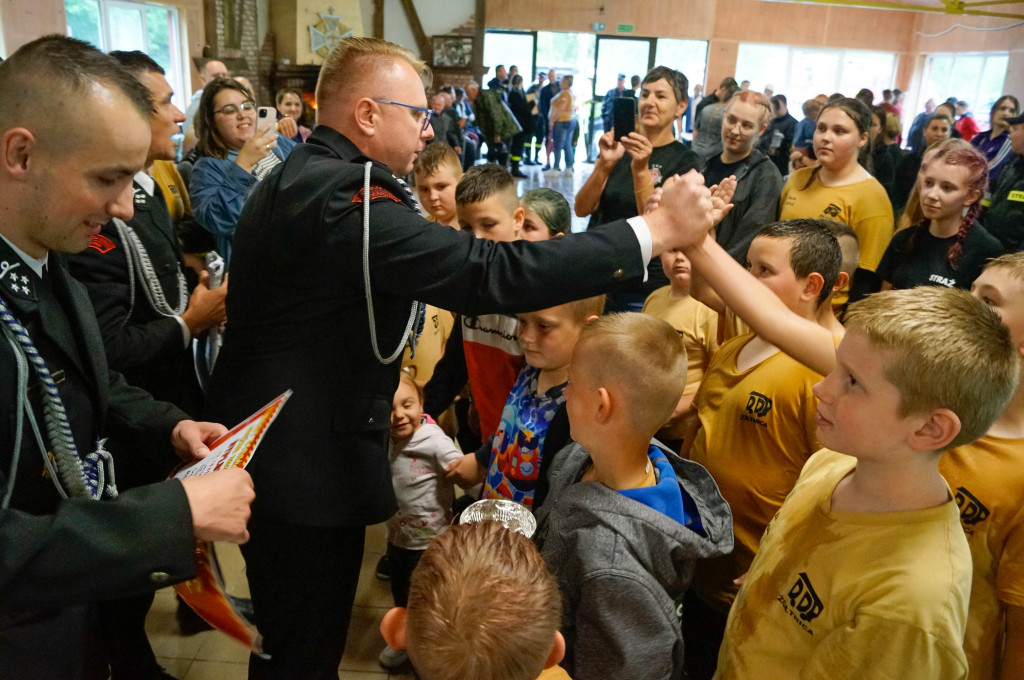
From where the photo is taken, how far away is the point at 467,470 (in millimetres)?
2178

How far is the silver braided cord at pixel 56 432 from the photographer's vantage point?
3.77 ft

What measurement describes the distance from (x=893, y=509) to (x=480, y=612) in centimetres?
70

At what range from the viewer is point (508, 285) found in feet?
4.59

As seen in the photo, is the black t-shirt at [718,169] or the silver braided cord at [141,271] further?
the black t-shirt at [718,169]

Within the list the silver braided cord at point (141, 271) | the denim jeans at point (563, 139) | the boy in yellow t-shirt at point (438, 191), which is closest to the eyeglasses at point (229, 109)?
the boy in yellow t-shirt at point (438, 191)

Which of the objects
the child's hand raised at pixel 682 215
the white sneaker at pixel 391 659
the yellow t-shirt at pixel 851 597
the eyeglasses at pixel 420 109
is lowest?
the white sneaker at pixel 391 659

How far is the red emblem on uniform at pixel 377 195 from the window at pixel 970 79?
15.5 m

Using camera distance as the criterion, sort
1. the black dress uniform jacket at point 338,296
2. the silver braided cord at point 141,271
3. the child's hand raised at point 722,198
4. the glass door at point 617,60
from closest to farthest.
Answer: the black dress uniform jacket at point 338,296
the child's hand raised at point 722,198
the silver braided cord at point 141,271
the glass door at point 617,60

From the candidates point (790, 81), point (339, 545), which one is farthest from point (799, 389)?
point (790, 81)

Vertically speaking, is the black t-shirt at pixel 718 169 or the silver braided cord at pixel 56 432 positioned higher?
the black t-shirt at pixel 718 169

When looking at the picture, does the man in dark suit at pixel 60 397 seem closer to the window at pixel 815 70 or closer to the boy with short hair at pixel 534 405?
the boy with short hair at pixel 534 405

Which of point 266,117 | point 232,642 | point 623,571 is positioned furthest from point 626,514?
point 266,117

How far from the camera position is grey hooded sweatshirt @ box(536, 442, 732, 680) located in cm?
127

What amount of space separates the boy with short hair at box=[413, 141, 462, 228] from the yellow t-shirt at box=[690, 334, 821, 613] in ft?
5.25
